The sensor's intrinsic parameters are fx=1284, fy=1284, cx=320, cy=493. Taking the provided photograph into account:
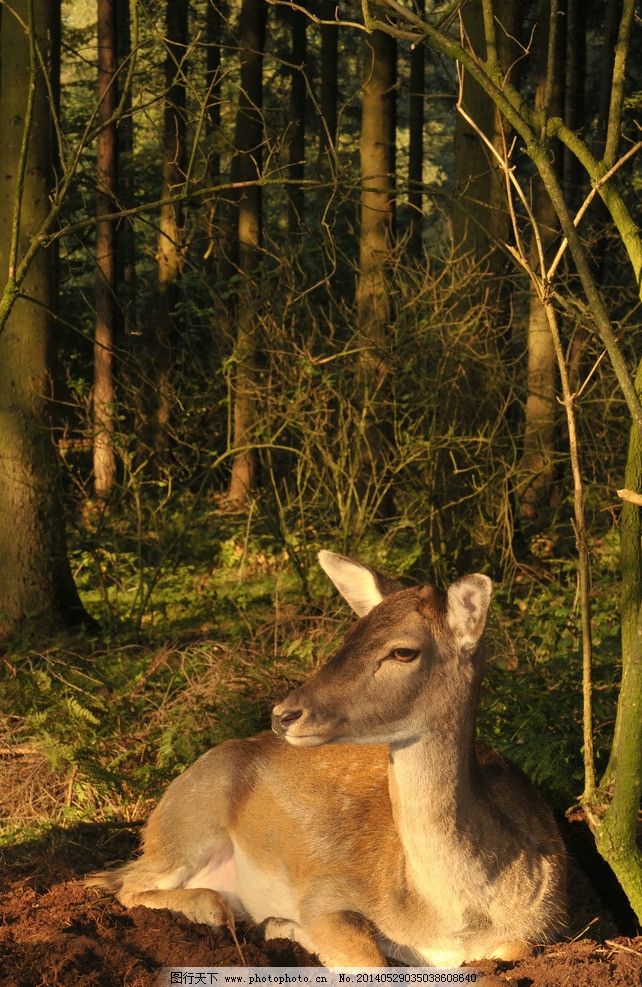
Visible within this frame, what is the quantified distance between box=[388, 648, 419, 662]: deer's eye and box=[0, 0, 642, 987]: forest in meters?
0.72

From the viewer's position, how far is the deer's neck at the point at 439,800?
4820 mm

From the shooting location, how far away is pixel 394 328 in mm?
9883

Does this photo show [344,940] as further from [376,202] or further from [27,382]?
[376,202]

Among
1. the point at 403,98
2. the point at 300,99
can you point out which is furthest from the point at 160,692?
the point at 403,98

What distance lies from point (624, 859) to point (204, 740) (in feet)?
8.80

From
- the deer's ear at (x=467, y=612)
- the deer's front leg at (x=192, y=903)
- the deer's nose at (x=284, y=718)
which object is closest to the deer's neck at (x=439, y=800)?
the deer's ear at (x=467, y=612)

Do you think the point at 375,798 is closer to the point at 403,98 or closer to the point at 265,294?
the point at 265,294

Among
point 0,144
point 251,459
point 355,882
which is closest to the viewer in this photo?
point 355,882

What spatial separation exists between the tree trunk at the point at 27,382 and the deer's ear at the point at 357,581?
504 cm

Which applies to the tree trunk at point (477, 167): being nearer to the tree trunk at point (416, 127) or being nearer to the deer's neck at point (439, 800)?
the deer's neck at point (439, 800)

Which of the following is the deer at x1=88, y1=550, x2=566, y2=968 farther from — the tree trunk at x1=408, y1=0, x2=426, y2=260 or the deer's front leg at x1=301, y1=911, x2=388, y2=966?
the tree trunk at x1=408, y1=0, x2=426, y2=260

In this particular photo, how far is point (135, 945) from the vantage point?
5070 mm

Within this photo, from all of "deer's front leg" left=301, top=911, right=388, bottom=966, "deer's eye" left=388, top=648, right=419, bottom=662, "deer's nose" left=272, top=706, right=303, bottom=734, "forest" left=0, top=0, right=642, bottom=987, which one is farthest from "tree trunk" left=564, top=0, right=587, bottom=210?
"deer's nose" left=272, top=706, right=303, bottom=734

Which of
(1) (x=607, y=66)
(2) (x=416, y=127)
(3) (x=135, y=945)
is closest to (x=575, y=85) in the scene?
(2) (x=416, y=127)
